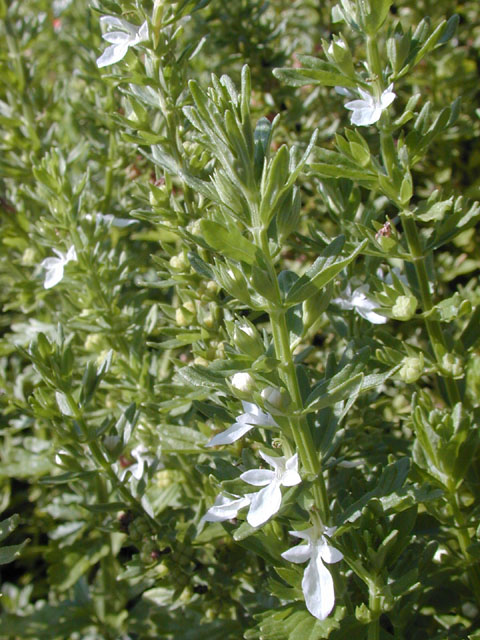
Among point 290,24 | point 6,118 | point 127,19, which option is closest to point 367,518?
point 127,19

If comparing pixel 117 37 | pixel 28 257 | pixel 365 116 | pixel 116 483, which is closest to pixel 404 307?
pixel 365 116

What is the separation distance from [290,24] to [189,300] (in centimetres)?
185

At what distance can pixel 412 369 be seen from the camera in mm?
1161

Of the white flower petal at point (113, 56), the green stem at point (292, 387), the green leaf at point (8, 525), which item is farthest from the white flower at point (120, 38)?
the green leaf at point (8, 525)

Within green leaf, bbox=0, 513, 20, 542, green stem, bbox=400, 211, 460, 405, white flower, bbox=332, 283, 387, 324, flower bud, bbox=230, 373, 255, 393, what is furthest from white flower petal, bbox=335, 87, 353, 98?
green leaf, bbox=0, 513, 20, 542

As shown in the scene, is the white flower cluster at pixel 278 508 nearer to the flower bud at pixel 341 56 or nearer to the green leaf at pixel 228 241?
the green leaf at pixel 228 241

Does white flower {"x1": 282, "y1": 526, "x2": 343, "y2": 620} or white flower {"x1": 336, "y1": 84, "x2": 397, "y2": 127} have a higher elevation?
white flower {"x1": 336, "y1": 84, "x2": 397, "y2": 127}

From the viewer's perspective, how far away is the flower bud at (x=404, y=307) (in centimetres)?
115

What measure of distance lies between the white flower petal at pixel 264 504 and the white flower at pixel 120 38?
0.80 meters

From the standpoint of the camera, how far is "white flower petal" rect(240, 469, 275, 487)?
893 millimetres

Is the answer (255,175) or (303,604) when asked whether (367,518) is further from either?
(255,175)

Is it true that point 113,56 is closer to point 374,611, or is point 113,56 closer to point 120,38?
point 120,38

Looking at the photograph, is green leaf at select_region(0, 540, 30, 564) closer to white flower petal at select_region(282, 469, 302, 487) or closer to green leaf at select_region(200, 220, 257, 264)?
white flower petal at select_region(282, 469, 302, 487)

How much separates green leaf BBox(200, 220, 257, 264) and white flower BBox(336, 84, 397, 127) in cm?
36
